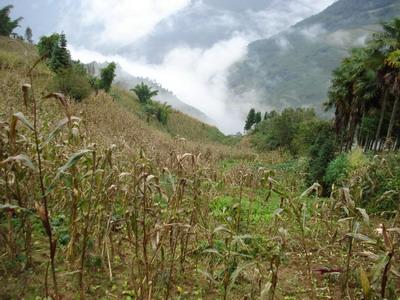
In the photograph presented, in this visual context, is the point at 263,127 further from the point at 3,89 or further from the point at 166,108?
the point at 3,89

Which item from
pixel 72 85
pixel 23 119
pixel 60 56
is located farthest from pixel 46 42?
pixel 23 119

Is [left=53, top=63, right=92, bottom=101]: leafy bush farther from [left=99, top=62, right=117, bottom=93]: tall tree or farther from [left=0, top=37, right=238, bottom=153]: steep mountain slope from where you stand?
[left=99, top=62, right=117, bottom=93]: tall tree

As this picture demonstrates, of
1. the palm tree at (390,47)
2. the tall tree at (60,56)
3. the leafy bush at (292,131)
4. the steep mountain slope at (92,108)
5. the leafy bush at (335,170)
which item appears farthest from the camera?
the leafy bush at (292,131)

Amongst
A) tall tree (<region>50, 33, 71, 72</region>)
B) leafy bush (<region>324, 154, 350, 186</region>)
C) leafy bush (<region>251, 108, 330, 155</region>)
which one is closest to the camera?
leafy bush (<region>324, 154, 350, 186</region>)

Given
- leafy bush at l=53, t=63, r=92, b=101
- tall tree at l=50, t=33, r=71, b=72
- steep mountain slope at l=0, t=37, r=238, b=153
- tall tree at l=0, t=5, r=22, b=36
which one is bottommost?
steep mountain slope at l=0, t=37, r=238, b=153

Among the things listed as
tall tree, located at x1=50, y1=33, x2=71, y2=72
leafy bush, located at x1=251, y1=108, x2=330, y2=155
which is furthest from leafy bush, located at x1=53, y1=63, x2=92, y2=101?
leafy bush, located at x1=251, y1=108, x2=330, y2=155

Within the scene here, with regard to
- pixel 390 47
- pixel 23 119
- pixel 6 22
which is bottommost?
pixel 23 119

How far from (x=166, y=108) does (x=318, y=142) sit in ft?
84.7

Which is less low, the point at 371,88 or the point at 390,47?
the point at 390,47

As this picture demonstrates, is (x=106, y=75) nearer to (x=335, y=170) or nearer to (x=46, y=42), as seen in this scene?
(x=46, y=42)

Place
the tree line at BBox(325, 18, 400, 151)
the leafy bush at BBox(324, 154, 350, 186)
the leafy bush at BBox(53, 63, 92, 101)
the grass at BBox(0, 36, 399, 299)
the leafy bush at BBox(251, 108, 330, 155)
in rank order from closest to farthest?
the grass at BBox(0, 36, 399, 299) → the leafy bush at BBox(324, 154, 350, 186) → the leafy bush at BBox(53, 63, 92, 101) → the tree line at BBox(325, 18, 400, 151) → the leafy bush at BBox(251, 108, 330, 155)

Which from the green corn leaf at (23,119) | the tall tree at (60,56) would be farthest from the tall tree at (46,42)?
the green corn leaf at (23,119)

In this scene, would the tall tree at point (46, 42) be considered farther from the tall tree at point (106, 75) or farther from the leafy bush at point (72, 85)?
the leafy bush at point (72, 85)

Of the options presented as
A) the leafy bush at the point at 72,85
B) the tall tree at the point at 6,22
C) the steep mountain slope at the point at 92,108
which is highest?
the tall tree at the point at 6,22
